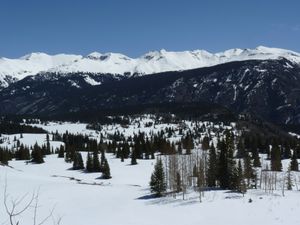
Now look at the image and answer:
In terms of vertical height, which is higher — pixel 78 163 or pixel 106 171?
pixel 78 163

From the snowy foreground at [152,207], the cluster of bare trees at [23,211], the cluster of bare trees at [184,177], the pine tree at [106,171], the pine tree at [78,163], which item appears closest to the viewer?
the cluster of bare trees at [23,211]

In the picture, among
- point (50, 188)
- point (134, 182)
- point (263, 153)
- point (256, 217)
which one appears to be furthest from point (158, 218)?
point (263, 153)

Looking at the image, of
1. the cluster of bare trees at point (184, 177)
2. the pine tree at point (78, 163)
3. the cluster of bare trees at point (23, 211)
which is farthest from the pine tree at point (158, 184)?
the pine tree at point (78, 163)

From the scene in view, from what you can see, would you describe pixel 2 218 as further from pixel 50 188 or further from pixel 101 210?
pixel 50 188

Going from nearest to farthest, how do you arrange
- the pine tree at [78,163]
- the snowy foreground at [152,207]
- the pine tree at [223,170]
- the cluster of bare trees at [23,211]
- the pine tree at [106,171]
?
the cluster of bare trees at [23,211] → the snowy foreground at [152,207] → the pine tree at [223,170] → the pine tree at [106,171] → the pine tree at [78,163]

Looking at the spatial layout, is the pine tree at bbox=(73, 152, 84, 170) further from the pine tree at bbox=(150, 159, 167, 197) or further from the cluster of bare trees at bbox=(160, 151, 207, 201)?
the pine tree at bbox=(150, 159, 167, 197)

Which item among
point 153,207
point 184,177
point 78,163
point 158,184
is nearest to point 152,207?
point 153,207

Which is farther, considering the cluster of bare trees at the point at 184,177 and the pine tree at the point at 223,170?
the cluster of bare trees at the point at 184,177

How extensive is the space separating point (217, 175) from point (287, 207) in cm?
2935

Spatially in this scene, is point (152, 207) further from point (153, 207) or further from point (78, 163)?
point (78, 163)

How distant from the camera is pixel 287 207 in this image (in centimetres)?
5069

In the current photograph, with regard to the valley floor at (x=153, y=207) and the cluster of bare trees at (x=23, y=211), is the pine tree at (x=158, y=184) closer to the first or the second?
the valley floor at (x=153, y=207)

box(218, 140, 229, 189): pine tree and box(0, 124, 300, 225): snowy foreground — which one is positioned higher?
box(218, 140, 229, 189): pine tree

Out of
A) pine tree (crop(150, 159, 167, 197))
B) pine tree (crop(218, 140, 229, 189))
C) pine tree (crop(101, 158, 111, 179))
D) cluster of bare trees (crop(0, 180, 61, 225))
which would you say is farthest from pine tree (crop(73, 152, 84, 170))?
pine tree (crop(218, 140, 229, 189))
